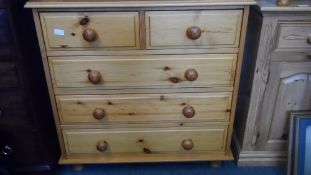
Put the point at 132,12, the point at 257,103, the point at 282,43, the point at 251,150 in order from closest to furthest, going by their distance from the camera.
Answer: the point at 132,12 → the point at 282,43 → the point at 257,103 → the point at 251,150

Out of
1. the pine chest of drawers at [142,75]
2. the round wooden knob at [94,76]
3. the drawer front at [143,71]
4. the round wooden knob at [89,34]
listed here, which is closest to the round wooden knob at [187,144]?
the pine chest of drawers at [142,75]

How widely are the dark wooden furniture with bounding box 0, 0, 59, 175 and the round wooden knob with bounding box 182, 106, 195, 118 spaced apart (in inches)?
25.0

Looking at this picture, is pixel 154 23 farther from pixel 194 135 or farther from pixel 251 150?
pixel 251 150

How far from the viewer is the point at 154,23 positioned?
1.08 meters

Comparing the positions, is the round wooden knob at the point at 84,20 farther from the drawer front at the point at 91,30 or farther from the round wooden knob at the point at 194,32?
the round wooden knob at the point at 194,32

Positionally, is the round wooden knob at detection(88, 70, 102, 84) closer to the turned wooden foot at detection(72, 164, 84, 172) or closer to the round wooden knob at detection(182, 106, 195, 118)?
the round wooden knob at detection(182, 106, 195, 118)

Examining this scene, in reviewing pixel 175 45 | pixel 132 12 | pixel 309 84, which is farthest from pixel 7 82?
pixel 309 84

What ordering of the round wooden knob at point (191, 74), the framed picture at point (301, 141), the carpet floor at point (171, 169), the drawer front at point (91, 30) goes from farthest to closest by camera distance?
the carpet floor at point (171, 169), the framed picture at point (301, 141), the round wooden knob at point (191, 74), the drawer front at point (91, 30)

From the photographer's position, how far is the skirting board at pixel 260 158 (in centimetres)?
147

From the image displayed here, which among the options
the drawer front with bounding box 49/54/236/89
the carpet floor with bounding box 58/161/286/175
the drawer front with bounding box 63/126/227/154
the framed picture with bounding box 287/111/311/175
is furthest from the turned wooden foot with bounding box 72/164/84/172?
the framed picture with bounding box 287/111/311/175

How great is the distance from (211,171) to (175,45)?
72 centimetres

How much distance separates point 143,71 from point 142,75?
0.02 meters

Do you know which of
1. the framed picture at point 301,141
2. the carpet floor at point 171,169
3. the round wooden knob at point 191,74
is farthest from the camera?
the carpet floor at point 171,169

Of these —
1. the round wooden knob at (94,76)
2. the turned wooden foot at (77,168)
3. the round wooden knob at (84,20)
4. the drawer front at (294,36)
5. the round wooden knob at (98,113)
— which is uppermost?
the round wooden knob at (84,20)
